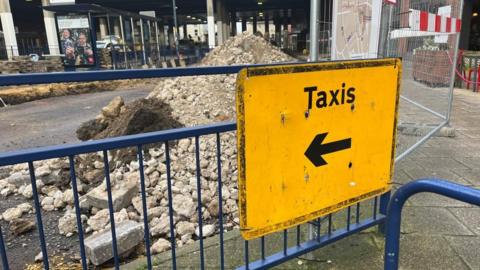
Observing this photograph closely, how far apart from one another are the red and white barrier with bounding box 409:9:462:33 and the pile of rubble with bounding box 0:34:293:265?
2933mm

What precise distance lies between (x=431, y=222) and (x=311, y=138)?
→ 1.93 m

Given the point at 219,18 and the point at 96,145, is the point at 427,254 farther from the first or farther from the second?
the point at 219,18

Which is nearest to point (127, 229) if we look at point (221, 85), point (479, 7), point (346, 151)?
point (346, 151)

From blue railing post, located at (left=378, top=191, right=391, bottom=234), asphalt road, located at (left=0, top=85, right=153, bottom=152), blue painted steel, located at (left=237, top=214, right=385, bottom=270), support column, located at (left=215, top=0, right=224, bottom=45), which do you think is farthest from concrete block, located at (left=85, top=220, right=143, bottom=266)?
support column, located at (left=215, top=0, right=224, bottom=45)

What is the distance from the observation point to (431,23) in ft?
15.0

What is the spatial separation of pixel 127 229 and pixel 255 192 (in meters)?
2.01

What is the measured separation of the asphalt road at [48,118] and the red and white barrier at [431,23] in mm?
6881

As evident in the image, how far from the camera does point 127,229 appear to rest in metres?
3.52

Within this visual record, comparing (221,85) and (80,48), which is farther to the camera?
(80,48)

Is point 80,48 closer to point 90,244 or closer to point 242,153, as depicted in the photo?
point 90,244

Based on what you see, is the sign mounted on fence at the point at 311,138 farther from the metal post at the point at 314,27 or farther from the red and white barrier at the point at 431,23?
the red and white barrier at the point at 431,23

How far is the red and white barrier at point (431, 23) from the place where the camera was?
13.5ft

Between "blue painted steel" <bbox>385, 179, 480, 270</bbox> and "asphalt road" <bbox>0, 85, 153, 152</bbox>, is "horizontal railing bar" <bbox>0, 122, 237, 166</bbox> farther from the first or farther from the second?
"asphalt road" <bbox>0, 85, 153, 152</bbox>

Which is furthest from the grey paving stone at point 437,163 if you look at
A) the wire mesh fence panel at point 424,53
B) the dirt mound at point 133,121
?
the dirt mound at point 133,121
